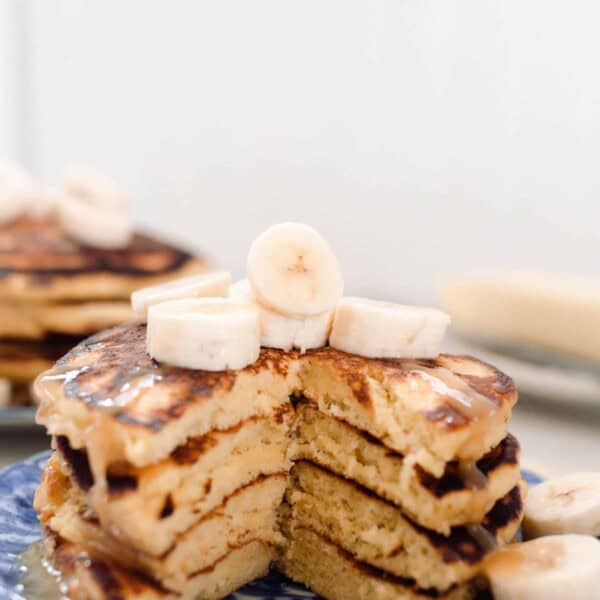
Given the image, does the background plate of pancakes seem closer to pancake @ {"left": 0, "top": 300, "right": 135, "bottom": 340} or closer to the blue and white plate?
pancake @ {"left": 0, "top": 300, "right": 135, "bottom": 340}

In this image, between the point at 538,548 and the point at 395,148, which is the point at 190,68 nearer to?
the point at 395,148

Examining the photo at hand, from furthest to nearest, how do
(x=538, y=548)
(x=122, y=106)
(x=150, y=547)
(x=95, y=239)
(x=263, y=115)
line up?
(x=122, y=106)
(x=263, y=115)
(x=95, y=239)
(x=538, y=548)
(x=150, y=547)

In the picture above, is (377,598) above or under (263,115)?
under

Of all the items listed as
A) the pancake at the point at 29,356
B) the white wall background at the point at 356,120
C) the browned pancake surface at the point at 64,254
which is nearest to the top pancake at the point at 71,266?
the browned pancake surface at the point at 64,254

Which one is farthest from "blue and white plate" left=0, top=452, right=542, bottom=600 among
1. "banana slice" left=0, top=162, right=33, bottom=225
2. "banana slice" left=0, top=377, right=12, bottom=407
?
"banana slice" left=0, top=162, right=33, bottom=225

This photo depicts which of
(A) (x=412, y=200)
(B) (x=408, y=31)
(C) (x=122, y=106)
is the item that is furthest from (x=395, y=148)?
(C) (x=122, y=106)

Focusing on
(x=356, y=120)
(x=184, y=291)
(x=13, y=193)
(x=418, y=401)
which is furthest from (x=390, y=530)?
(x=356, y=120)
